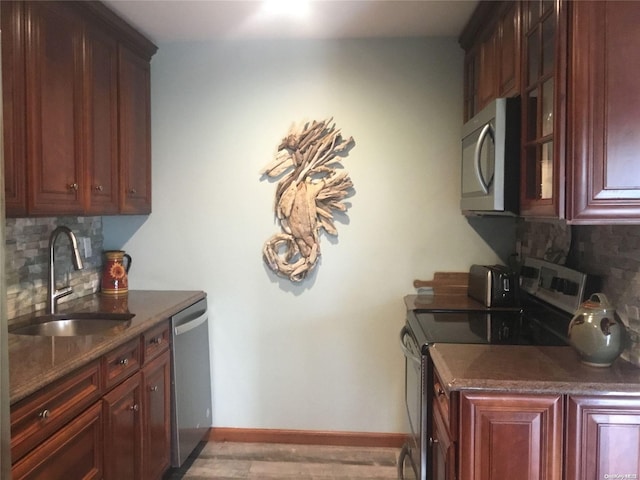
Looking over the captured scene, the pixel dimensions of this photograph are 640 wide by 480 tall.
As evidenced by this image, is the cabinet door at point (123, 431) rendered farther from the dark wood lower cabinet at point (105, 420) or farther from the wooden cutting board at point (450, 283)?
the wooden cutting board at point (450, 283)

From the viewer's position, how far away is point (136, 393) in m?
2.32

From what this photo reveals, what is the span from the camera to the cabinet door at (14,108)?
6.34ft

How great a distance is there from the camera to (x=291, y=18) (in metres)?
2.75

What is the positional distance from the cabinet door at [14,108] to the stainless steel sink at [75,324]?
0.59 metres

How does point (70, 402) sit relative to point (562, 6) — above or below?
below

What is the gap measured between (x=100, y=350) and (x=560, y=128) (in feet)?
5.64

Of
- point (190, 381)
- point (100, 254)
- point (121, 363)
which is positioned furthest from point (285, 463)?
point (100, 254)

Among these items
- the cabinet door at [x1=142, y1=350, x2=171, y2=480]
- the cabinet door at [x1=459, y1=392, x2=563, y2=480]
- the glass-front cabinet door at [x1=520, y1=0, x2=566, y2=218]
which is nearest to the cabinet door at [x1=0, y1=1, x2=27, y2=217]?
the cabinet door at [x1=142, y1=350, x2=171, y2=480]

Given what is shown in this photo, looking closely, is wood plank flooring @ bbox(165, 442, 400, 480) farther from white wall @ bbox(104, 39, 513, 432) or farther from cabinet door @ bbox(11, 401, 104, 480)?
cabinet door @ bbox(11, 401, 104, 480)

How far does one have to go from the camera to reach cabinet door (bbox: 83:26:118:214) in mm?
2475

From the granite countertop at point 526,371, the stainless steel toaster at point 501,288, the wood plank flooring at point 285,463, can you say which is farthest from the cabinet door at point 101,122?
the stainless steel toaster at point 501,288

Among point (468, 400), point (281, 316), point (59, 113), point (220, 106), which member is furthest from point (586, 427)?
point (220, 106)

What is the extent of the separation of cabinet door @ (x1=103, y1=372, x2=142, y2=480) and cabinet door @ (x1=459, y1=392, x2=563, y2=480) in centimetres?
133

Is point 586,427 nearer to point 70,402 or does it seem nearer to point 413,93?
point 70,402
